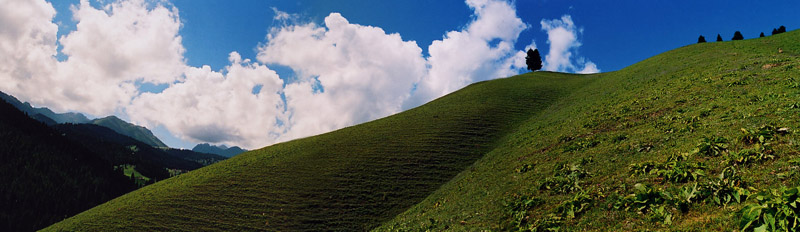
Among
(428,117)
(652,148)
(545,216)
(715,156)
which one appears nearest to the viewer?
(715,156)

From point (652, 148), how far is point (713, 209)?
376 inches

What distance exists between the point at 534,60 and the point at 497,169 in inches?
4499

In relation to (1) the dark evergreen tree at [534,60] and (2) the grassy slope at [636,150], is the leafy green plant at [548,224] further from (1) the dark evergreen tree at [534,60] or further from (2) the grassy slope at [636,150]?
(1) the dark evergreen tree at [534,60]

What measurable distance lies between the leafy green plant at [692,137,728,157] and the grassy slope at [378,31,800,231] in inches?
14.3

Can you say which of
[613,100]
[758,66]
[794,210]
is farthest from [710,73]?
[794,210]

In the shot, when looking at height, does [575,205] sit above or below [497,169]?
below

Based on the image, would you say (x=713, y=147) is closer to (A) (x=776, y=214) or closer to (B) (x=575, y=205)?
(B) (x=575, y=205)

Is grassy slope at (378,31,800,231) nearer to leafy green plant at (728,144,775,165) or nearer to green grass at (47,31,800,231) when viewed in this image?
green grass at (47,31,800,231)

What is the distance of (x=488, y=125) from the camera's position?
5050 cm

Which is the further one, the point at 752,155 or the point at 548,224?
the point at 548,224

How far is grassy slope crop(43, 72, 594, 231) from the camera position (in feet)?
105

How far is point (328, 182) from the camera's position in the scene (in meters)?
37.7

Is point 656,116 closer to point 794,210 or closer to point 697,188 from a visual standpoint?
point 697,188

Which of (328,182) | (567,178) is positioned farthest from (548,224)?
(328,182)
